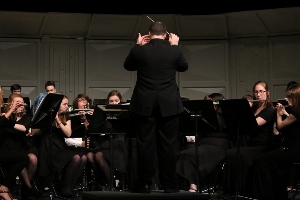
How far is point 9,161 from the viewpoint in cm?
712

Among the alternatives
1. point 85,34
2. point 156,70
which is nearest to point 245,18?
point 85,34

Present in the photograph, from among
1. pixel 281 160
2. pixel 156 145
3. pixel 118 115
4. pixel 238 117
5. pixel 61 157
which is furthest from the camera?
pixel 61 157

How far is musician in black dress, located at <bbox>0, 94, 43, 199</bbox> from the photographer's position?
7.41 m

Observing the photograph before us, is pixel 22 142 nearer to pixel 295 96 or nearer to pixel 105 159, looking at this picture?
pixel 105 159

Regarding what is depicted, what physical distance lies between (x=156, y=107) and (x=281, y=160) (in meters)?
1.96

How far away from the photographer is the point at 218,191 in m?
8.77

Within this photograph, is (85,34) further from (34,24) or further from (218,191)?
(218,191)

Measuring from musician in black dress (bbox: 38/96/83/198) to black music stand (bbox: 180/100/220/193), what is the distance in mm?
1578

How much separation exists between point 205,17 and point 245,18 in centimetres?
80

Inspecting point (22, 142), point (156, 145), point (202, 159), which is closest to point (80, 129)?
point (22, 142)

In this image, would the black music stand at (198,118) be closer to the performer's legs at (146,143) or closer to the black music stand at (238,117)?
the black music stand at (238,117)

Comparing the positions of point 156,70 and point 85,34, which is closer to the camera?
point 156,70

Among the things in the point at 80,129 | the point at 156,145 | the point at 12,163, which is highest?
the point at 80,129

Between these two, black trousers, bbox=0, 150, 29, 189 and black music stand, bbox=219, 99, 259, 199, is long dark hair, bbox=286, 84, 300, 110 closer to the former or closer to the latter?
black music stand, bbox=219, 99, 259, 199
